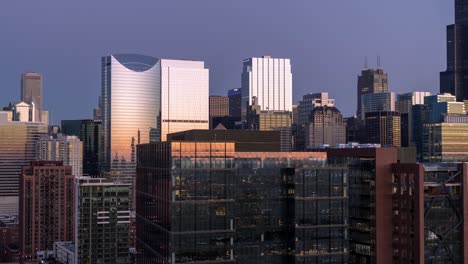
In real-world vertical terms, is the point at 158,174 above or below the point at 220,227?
above

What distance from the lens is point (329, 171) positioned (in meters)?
152

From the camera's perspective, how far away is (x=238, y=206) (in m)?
146

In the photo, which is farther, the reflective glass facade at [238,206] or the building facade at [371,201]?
the building facade at [371,201]

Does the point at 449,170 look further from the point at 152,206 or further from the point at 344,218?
the point at 152,206

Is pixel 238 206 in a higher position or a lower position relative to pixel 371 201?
higher

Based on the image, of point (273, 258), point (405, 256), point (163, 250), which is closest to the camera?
point (163, 250)

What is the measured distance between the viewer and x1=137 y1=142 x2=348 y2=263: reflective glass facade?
5458 inches

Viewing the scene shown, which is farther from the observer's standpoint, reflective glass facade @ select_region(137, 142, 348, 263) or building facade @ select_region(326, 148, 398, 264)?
building facade @ select_region(326, 148, 398, 264)

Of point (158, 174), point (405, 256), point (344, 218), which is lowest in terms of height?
point (405, 256)

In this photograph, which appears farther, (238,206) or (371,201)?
(371,201)

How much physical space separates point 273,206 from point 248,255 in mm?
11961

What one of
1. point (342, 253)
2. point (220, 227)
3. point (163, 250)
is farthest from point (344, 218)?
point (163, 250)

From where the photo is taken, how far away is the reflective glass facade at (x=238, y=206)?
13862cm

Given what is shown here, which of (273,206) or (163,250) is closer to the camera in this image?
(163,250)
